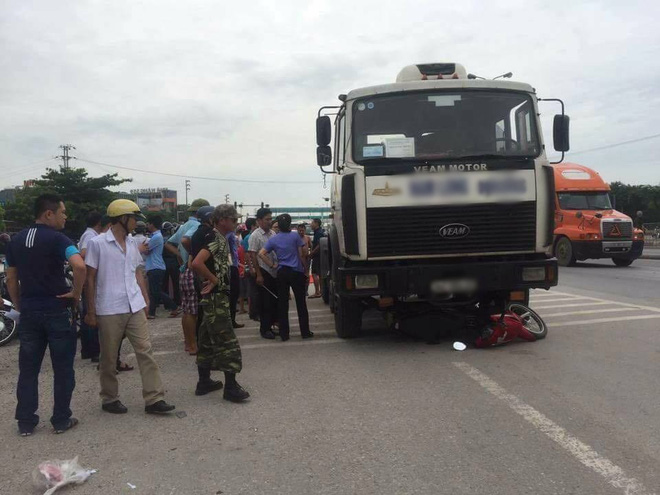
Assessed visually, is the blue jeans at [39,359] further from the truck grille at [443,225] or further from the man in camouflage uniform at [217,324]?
the truck grille at [443,225]

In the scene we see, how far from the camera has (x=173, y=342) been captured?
25.1 feet

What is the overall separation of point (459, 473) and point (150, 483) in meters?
1.87

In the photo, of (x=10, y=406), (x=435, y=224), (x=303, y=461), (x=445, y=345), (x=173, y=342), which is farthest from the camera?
(x=173, y=342)

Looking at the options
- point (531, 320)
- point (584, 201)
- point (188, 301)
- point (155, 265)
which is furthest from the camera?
point (584, 201)

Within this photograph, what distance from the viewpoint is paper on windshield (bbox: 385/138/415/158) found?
6344 mm

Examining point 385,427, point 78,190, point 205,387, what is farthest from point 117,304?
point 78,190

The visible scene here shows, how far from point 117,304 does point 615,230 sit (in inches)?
687

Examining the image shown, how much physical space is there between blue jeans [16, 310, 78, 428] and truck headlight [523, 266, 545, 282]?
4842 mm

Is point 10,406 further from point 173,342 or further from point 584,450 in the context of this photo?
point 584,450

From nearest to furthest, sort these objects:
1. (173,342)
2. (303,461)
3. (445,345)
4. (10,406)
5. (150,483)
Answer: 1. (150,483)
2. (303,461)
3. (10,406)
4. (445,345)
5. (173,342)

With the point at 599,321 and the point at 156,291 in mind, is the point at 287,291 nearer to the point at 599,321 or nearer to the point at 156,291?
the point at 156,291

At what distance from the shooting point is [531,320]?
7.24 m

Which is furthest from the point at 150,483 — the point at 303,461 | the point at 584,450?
the point at 584,450

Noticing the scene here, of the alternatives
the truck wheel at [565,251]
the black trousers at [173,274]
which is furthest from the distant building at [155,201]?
the black trousers at [173,274]
